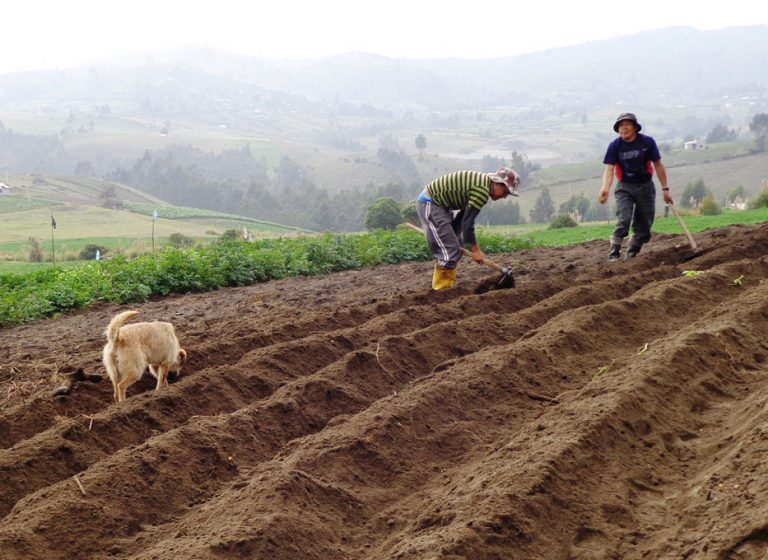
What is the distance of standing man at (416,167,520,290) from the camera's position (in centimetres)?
994

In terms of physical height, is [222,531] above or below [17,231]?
above

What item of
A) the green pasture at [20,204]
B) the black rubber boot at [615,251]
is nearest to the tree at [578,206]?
the green pasture at [20,204]

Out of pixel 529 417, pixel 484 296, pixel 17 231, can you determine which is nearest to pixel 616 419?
pixel 529 417

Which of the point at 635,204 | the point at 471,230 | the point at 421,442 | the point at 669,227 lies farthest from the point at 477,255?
the point at 669,227

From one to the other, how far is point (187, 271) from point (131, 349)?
7.27 metres

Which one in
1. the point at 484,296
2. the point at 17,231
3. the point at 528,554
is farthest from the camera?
the point at 17,231

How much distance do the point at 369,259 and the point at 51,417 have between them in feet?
34.7

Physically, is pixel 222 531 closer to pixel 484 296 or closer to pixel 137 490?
pixel 137 490

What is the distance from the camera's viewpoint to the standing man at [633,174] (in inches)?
462

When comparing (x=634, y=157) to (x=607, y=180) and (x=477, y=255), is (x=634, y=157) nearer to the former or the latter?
(x=607, y=180)

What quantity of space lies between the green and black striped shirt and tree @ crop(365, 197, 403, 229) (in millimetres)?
26855

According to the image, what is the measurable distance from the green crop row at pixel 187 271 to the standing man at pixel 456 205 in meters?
4.75

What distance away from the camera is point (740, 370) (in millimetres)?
6531

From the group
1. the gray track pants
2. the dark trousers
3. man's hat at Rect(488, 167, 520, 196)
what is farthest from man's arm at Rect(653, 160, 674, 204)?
the gray track pants
